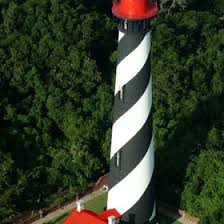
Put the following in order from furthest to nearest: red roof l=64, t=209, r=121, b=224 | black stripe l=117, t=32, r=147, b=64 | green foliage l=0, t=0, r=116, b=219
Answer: green foliage l=0, t=0, r=116, b=219, red roof l=64, t=209, r=121, b=224, black stripe l=117, t=32, r=147, b=64

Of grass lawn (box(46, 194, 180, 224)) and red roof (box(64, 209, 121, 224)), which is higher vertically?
red roof (box(64, 209, 121, 224))

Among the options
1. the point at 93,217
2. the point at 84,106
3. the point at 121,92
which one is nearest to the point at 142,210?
the point at 93,217

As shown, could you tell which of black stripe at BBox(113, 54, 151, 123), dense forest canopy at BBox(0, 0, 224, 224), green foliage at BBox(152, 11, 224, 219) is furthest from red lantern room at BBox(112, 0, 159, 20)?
green foliage at BBox(152, 11, 224, 219)

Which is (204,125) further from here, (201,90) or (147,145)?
(147,145)

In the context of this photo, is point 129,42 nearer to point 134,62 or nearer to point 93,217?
point 134,62

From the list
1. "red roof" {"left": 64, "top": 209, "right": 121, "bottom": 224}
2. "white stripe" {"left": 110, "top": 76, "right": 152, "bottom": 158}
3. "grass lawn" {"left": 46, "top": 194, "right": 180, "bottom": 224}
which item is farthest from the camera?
"grass lawn" {"left": 46, "top": 194, "right": 180, "bottom": 224}

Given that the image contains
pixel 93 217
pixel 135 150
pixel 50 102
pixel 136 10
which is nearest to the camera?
pixel 136 10

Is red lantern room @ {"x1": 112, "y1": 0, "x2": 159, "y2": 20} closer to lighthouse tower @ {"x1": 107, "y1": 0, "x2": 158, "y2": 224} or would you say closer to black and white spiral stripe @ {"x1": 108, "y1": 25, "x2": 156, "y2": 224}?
lighthouse tower @ {"x1": 107, "y1": 0, "x2": 158, "y2": 224}
